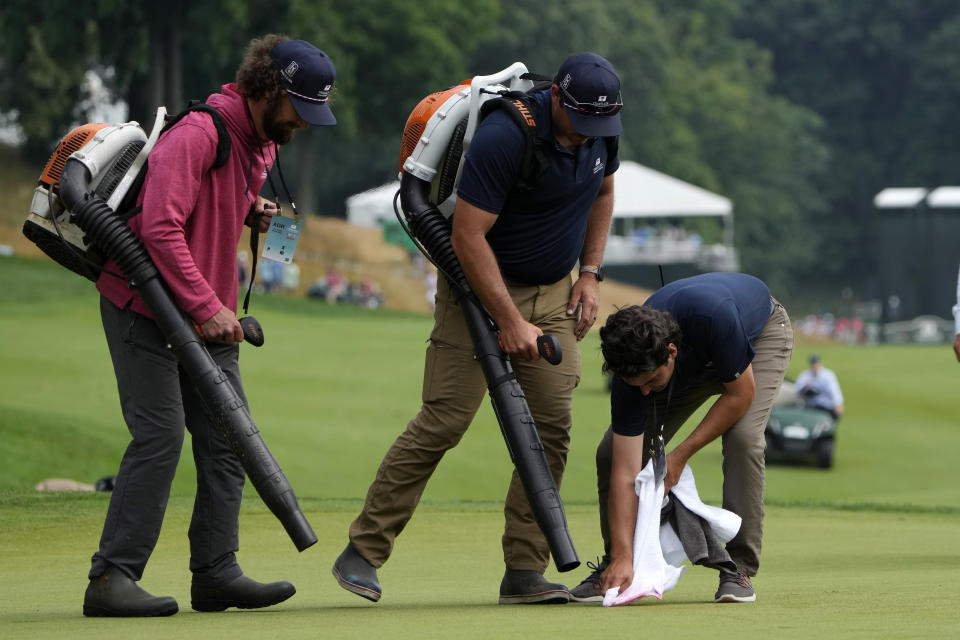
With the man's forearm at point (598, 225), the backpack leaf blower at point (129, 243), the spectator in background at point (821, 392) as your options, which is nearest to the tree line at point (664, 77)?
the spectator in background at point (821, 392)

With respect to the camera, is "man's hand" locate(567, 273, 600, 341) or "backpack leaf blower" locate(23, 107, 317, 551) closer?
"backpack leaf blower" locate(23, 107, 317, 551)

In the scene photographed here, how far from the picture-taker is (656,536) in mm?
5656

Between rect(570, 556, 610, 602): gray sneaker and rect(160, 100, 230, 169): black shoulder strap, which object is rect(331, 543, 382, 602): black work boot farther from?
rect(160, 100, 230, 169): black shoulder strap

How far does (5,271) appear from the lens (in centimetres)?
3462

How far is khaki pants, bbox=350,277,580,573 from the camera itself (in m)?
5.98

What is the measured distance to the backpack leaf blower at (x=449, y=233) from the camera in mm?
5758

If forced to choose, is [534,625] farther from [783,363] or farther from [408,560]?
[408,560]

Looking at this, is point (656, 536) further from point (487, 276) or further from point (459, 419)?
point (487, 276)

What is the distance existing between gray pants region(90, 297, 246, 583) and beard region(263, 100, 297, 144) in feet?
2.58

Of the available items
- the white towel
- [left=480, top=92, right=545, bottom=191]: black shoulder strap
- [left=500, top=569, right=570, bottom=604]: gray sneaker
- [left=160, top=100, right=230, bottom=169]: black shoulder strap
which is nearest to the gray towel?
the white towel

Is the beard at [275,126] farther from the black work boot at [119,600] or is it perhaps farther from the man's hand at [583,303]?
the black work boot at [119,600]

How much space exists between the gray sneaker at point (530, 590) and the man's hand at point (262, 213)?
1669 mm

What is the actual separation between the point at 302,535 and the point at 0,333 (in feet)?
67.4

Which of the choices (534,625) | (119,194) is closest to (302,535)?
(534,625)
